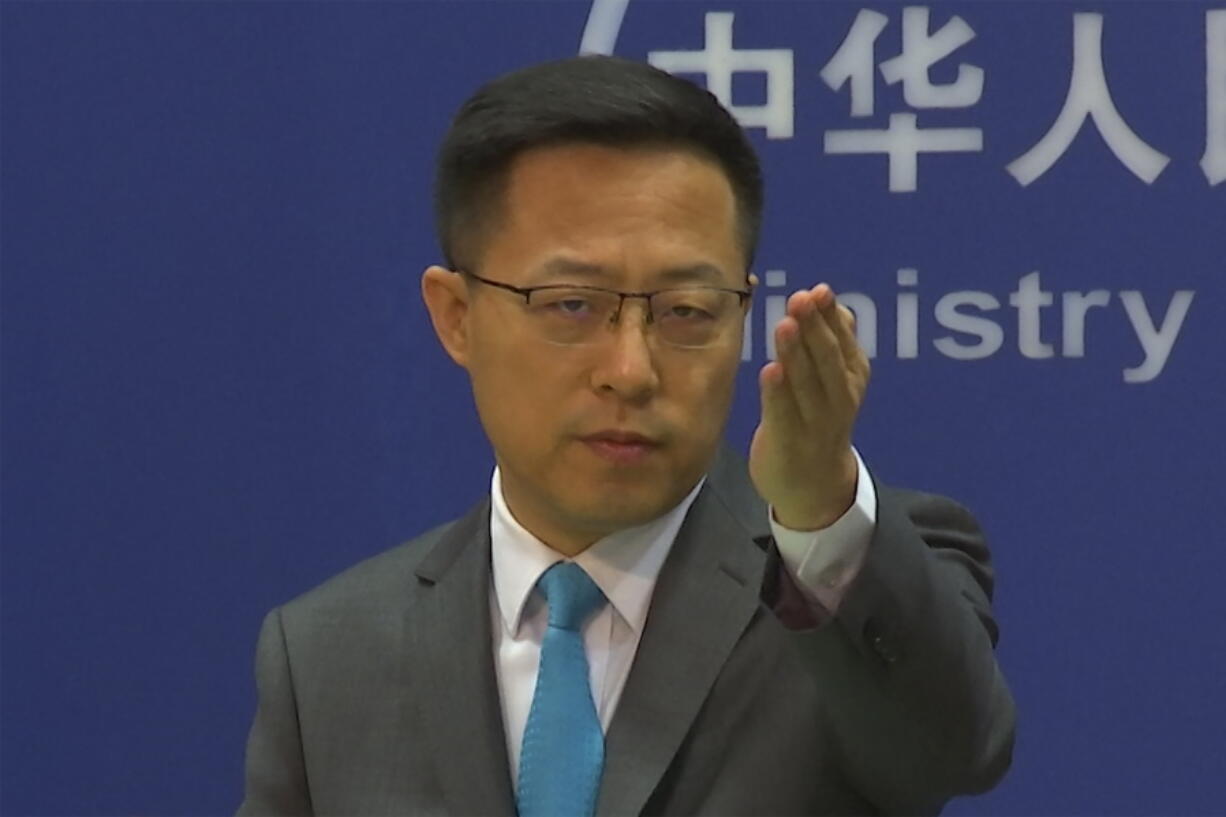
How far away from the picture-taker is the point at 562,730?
52.2 inches

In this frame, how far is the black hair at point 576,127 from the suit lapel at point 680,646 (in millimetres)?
212

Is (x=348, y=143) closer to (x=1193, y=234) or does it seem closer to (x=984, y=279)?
(x=984, y=279)

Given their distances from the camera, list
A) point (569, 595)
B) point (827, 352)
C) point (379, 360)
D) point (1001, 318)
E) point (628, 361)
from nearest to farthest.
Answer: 1. point (827, 352)
2. point (628, 361)
3. point (569, 595)
4. point (1001, 318)
5. point (379, 360)

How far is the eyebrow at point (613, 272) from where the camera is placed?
1.30 metres

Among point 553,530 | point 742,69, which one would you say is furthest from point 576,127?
point 742,69

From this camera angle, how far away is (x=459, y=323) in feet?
4.71

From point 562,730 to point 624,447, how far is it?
210 millimetres

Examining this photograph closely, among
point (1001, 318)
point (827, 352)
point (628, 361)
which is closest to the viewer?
point (827, 352)

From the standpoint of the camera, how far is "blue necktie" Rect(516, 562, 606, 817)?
131 cm

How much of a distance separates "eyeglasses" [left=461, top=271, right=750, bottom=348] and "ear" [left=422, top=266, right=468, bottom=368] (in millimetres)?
112

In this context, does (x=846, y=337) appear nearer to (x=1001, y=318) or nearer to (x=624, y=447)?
(x=624, y=447)

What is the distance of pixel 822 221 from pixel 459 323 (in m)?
0.64

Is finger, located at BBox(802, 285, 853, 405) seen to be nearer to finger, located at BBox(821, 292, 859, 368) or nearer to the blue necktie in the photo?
finger, located at BBox(821, 292, 859, 368)

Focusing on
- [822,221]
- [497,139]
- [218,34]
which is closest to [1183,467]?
[822,221]
